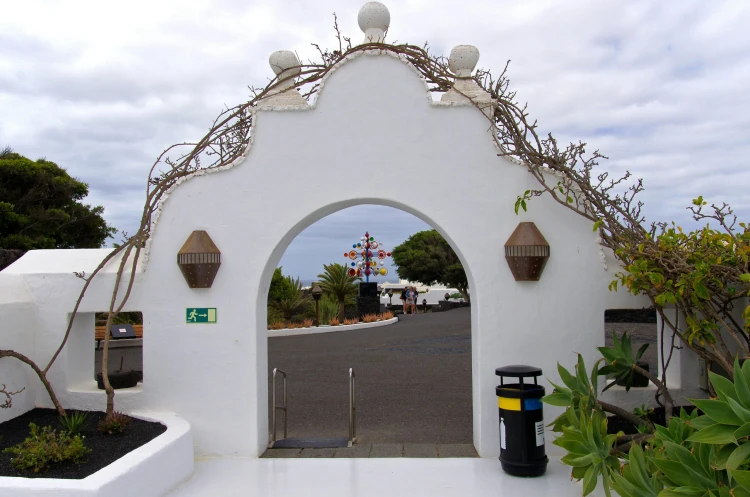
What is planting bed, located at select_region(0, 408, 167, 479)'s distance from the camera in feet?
16.1

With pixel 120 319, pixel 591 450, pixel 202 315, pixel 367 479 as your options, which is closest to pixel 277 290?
pixel 120 319

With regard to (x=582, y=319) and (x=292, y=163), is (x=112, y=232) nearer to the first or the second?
(x=292, y=163)

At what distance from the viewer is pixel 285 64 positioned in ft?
22.8

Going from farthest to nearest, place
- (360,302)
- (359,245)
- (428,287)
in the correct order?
1. (428,287)
2. (359,245)
3. (360,302)

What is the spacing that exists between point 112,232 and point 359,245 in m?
10.1

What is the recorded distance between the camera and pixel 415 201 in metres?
6.45

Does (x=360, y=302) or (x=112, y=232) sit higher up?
(x=112, y=232)

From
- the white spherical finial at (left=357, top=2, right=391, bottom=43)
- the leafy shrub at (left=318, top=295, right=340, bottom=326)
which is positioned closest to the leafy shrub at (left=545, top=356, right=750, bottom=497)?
the white spherical finial at (left=357, top=2, right=391, bottom=43)

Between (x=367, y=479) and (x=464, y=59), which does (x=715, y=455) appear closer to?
(x=367, y=479)

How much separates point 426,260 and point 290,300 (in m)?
18.6

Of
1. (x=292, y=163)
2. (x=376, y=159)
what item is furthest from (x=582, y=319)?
(x=292, y=163)

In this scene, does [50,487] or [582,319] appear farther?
[582,319]

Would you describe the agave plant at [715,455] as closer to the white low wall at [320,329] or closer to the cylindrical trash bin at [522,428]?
the cylindrical trash bin at [522,428]

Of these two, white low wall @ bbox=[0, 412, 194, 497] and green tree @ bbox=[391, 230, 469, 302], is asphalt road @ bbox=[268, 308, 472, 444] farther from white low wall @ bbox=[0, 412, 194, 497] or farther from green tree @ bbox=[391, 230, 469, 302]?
green tree @ bbox=[391, 230, 469, 302]
